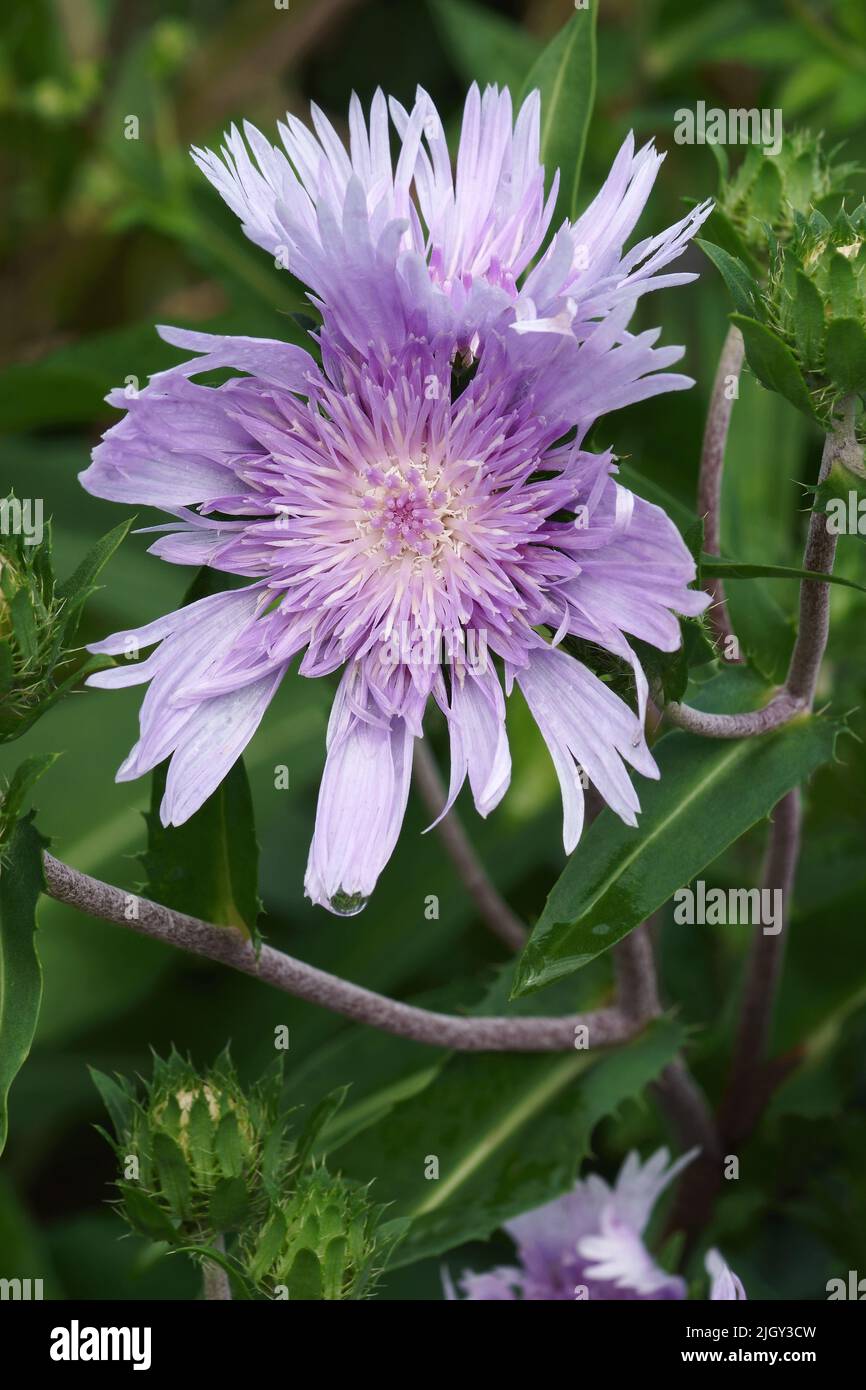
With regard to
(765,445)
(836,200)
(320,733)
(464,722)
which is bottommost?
(464,722)

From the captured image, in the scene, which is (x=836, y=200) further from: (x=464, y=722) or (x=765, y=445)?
(x=765, y=445)

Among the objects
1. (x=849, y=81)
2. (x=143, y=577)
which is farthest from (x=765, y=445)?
(x=143, y=577)

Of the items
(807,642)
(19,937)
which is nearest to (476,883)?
(807,642)

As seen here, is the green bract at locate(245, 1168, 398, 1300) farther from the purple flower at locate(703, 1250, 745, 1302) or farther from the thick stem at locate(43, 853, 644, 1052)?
the purple flower at locate(703, 1250, 745, 1302)

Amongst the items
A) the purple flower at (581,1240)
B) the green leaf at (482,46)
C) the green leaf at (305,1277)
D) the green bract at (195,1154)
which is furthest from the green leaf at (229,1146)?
the green leaf at (482,46)

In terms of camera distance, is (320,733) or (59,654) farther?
(320,733)

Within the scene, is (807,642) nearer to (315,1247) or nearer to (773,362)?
(773,362)

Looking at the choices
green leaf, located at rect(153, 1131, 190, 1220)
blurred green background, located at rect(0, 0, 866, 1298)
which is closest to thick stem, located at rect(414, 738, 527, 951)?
blurred green background, located at rect(0, 0, 866, 1298)
